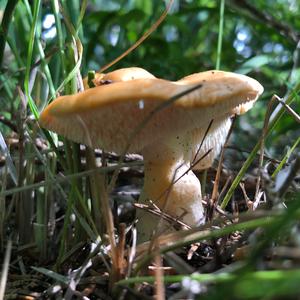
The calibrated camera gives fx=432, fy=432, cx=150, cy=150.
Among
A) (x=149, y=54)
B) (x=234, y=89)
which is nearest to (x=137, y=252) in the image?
(x=234, y=89)

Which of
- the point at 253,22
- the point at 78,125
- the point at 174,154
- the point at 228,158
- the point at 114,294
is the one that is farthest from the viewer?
the point at 253,22

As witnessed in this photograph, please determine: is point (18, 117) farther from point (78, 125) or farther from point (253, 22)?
point (253, 22)

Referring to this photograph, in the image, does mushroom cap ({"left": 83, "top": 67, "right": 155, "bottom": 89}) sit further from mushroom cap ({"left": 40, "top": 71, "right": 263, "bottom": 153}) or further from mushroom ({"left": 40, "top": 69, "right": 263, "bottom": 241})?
mushroom cap ({"left": 40, "top": 71, "right": 263, "bottom": 153})

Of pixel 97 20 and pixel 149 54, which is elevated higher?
pixel 97 20

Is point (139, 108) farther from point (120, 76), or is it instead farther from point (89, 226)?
point (89, 226)

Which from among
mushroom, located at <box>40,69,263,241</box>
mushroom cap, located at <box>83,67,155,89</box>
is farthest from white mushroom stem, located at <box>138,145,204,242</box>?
mushroom cap, located at <box>83,67,155,89</box>

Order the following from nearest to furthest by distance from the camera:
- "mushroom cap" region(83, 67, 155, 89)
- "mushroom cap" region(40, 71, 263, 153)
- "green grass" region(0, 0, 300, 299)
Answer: "green grass" region(0, 0, 300, 299), "mushroom cap" region(40, 71, 263, 153), "mushroom cap" region(83, 67, 155, 89)

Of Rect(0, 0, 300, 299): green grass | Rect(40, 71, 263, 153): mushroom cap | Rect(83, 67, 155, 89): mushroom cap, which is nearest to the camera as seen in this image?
Rect(0, 0, 300, 299): green grass
